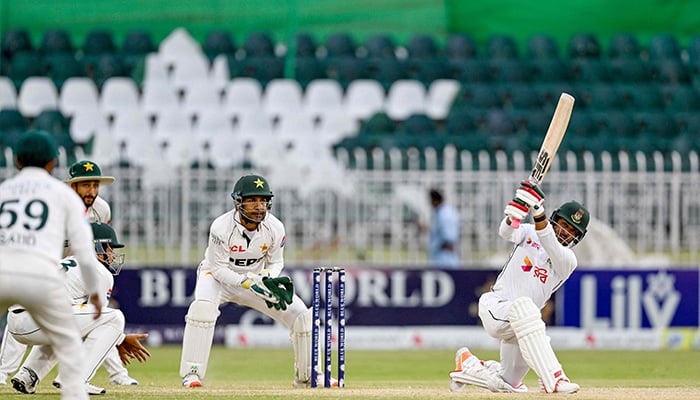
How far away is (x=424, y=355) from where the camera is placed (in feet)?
42.0

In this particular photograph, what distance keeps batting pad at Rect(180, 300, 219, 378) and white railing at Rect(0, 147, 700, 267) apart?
5.28 m

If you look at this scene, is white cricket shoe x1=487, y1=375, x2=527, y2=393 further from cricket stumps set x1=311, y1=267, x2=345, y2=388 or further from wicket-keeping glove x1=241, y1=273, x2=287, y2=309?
wicket-keeping glove x1=241, y1=273, x2=287, y2=309

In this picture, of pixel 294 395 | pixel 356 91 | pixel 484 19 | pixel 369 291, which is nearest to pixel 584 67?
pixel 484 19

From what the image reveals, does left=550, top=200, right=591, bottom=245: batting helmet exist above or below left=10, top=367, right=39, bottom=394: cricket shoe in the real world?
above

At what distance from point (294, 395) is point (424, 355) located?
551 cm

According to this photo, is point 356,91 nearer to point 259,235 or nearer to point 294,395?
point 259,235

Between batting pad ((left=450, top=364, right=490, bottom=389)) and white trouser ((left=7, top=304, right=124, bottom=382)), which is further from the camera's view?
batting pad ((left=450, top=364, right=490, bottom=389))

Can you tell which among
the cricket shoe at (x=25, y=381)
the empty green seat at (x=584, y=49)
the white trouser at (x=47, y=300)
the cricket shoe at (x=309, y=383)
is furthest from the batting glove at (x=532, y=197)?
the empty green seat at (x=584, y=49)

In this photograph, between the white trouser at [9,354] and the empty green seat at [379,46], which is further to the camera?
the empty green seat at [379,46]

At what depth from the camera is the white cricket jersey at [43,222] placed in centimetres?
601

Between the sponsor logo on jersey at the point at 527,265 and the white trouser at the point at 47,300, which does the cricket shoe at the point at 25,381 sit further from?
the sponsor logo on jersey at the point at 527,265

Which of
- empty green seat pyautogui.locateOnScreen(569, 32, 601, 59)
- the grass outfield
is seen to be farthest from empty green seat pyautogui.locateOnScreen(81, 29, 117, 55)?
empty green seat pyautogui.locateOnScreen(569, 32, 601, 59)

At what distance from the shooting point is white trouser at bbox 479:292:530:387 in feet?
26.5

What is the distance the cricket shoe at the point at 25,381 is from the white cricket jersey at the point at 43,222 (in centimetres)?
188
